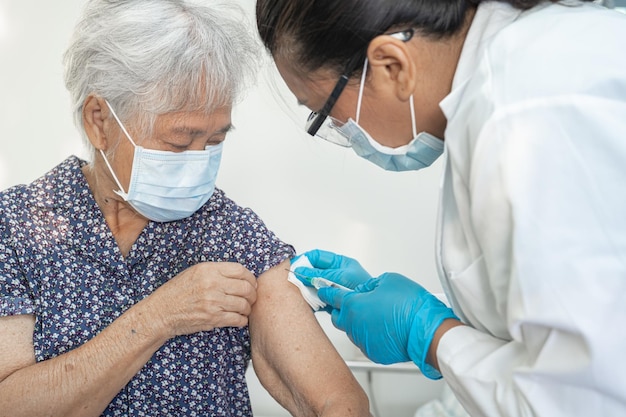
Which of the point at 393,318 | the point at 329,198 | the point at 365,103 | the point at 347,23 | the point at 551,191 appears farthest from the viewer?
the point at 329,198

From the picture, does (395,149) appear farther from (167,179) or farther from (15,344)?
(15,344)

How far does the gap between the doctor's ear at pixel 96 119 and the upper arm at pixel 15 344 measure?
0.42 meters

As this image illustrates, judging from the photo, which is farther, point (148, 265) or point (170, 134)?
point (148, 265)

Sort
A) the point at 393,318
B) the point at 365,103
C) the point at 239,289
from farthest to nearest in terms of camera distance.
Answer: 1. the point at 239,289
2. the point at 393,318
3. the point at 365,103

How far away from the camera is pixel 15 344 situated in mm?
1485

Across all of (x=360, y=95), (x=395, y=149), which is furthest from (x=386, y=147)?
(x=360, y=95)

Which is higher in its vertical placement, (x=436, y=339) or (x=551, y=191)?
(x=551, y=191)

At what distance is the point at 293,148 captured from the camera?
2.23 m

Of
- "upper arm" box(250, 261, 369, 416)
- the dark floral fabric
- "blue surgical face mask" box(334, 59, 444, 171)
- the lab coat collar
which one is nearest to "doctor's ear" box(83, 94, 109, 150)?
the dark floral fabric

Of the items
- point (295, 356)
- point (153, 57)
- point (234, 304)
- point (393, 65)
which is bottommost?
point (295, 356)

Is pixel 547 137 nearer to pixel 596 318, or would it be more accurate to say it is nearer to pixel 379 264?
pixel 596 318

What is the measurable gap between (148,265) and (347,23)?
2.82 ft

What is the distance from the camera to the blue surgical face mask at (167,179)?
5.08ft

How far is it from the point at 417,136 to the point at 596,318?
410mm
